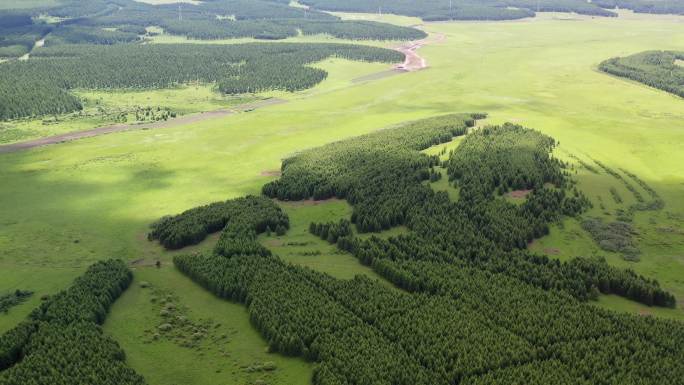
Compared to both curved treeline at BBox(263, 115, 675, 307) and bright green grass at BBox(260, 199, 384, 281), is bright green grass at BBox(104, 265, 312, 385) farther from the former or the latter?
curved treeline at BBox(263, 115, 675, 307)

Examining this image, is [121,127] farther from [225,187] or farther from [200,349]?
[200,349]

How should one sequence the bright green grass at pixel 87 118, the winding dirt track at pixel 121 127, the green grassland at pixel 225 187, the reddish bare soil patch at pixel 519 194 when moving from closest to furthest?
the green grassland at pixel 225 187 → the reddish bare soil patch at pixel 519 194 → the winding dirt track at pixel 121 127 → the bright green grass at pixel 87 118

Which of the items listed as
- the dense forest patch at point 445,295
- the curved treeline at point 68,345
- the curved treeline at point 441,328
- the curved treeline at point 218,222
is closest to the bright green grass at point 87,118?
the curved treeline at point 218,222

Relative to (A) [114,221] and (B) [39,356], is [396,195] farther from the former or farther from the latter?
(B) [39,356]

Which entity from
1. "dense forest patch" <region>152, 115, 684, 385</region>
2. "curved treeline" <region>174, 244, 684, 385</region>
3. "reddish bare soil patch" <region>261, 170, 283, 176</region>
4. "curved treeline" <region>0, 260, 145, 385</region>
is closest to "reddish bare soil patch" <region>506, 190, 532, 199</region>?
"dense forest patch" <region>152, 115, 684, 385</region>

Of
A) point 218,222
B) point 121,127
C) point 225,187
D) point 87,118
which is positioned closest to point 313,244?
point 218,222

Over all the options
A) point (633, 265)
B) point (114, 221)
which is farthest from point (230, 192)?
point (633, 265)

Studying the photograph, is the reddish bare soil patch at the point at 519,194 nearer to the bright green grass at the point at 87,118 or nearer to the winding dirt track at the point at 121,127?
the winding dirt track at the point at 121,127
